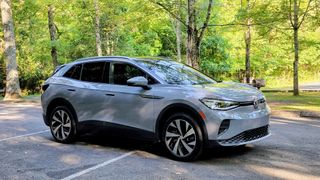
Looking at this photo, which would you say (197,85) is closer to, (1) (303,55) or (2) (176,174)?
(2) (176,174)

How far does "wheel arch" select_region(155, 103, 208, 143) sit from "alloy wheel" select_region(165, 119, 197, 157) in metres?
0.15

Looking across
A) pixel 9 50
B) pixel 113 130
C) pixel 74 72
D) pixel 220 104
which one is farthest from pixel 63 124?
pixel 9 50

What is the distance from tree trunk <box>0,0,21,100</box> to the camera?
20016 millimetres

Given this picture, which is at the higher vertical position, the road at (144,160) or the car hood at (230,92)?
the car hood at (230,92)

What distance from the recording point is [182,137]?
659 centimetres

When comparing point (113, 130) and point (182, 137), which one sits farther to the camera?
point (113, 130)

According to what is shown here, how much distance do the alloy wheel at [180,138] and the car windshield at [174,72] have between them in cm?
81

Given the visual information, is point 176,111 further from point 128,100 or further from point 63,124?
point 63,124

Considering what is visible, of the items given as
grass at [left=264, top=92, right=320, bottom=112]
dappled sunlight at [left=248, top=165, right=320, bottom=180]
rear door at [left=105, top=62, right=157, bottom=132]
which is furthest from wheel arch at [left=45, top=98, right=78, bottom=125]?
grass at [left=264, top=92, right=320, bottom=112]

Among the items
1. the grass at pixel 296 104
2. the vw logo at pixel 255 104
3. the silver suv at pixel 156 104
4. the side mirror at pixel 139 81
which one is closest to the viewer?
the silver suv at pixel 156 104

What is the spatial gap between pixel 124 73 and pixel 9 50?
1430 cm

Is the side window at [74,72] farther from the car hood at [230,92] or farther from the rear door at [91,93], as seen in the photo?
the car hood at [230,92]

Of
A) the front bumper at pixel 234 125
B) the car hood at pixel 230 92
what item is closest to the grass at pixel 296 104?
the car hood at pixel 230 92

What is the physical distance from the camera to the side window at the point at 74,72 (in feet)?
27.6
